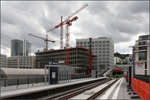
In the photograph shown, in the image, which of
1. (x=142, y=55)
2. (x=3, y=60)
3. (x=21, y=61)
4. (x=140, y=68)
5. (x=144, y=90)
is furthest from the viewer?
(x=3, y=60)

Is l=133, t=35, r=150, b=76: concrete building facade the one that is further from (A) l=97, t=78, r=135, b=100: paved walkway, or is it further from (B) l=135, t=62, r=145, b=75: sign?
(A) l=97, t=78, r=135, b=100: paved walkway

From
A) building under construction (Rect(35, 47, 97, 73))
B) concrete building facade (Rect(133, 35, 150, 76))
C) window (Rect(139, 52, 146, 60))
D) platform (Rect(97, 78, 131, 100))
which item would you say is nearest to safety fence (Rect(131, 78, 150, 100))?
platform (Rect(97, 78, 131, 100))

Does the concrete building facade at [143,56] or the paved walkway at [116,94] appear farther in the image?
the concrete building facade at [143,56]

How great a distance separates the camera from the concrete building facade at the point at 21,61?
18212 cm

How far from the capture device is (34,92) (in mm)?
16484

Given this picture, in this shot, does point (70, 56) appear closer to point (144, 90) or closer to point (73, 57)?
point (73, 57)

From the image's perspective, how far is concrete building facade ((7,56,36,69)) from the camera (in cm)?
18212

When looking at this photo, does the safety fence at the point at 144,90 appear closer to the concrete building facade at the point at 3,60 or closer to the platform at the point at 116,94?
the platform at the point at 116,94

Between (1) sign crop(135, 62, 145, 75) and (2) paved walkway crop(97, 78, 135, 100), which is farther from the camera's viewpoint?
(1) sign crop(135, 62, 145, 75)

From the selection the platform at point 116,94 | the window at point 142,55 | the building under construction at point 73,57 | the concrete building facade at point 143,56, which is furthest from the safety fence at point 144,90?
the building under construction at point 73,57

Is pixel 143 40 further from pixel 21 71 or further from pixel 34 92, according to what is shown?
pixel 34 92

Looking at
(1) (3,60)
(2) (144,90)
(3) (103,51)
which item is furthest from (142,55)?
(1) (3,60)

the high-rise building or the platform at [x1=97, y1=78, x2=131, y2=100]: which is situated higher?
the high-rise building

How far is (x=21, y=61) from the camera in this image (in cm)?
18862
